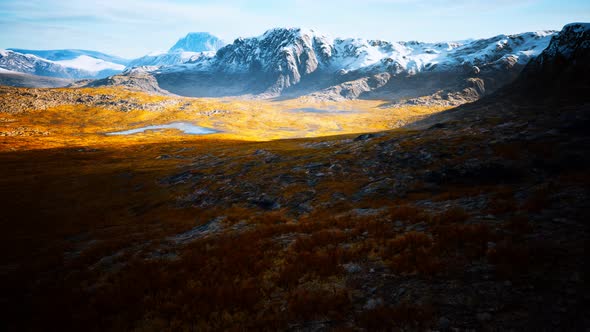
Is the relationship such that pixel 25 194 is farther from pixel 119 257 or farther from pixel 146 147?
pixel 146 147

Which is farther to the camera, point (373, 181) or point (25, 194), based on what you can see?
point (25, 194)

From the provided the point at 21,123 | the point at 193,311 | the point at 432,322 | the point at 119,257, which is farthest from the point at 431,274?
the point at 21,123

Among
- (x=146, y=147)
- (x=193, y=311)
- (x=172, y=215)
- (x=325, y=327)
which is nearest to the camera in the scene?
(x=325, y=327)

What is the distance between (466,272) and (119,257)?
813 inches

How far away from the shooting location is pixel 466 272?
32.1 ft

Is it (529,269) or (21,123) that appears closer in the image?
(529,269)

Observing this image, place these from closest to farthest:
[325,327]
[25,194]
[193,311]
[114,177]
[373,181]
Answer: [325,327], [193,311], [373,181], [25,194], [114,177]

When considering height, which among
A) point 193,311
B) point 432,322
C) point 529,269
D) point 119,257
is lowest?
point 119,257

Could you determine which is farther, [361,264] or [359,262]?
[359,262]

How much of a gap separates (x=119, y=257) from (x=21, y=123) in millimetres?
260018

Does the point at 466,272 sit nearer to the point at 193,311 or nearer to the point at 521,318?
the point at 521,318

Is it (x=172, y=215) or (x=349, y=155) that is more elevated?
(x=349, y=155)

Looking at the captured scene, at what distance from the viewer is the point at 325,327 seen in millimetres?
8281

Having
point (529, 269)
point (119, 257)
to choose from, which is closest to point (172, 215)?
point (119, 257)
